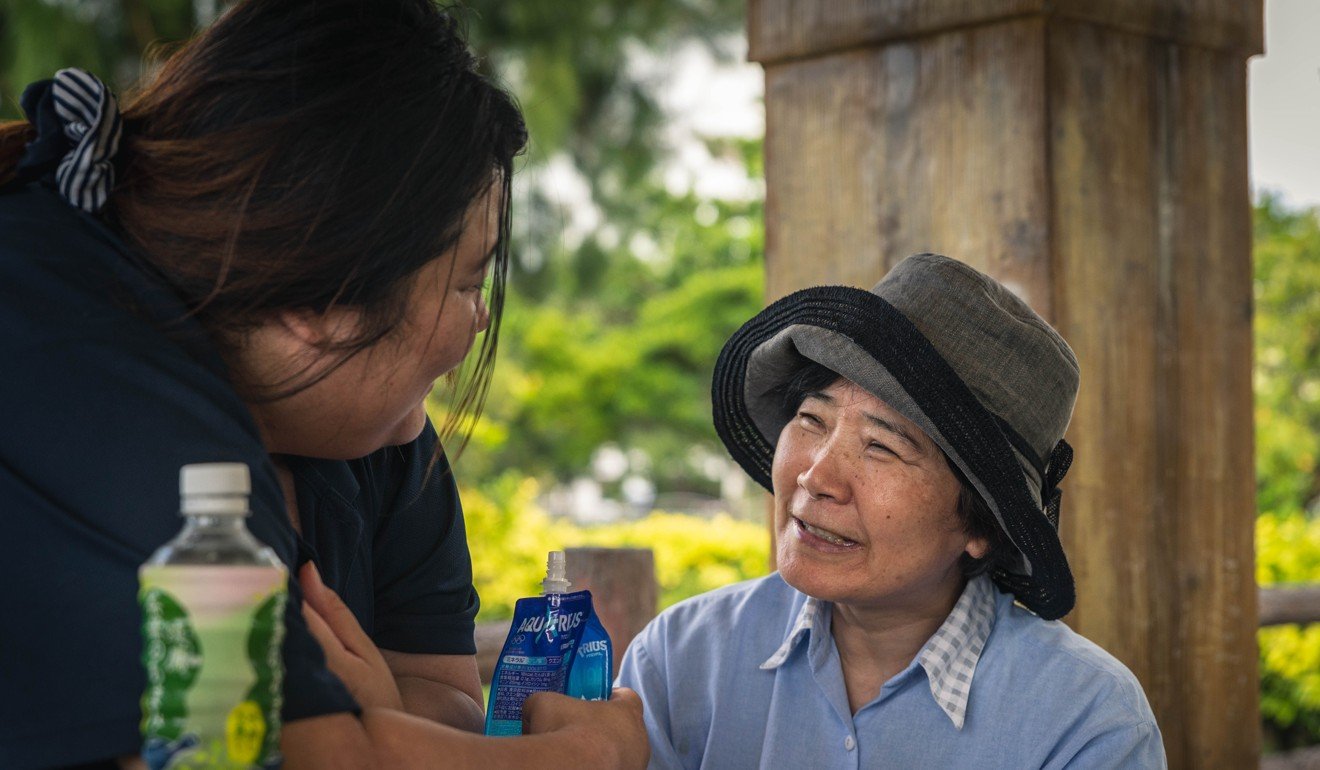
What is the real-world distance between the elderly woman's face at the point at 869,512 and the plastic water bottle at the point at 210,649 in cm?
117

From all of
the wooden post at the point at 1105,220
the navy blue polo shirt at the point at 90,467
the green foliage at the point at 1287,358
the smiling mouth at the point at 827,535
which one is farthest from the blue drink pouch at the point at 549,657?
the green foliage at the point at 1287,358

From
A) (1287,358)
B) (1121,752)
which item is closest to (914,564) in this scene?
(1121,752)

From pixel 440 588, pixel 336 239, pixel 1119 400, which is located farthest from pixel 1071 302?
pixel 336 239

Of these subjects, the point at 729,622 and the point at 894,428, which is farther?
the point at 729,622

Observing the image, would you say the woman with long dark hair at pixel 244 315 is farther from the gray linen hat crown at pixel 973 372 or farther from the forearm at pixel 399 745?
the gray linen hat crown at pixel 973 372

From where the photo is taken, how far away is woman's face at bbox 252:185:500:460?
1.39 meters

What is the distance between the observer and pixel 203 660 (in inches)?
40.4

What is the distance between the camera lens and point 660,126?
8523 mm

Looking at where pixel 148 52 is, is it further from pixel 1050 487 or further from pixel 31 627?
pixel 1050 487

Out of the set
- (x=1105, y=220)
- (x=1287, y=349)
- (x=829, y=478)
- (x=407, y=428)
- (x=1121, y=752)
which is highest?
(x=1105, y=220)

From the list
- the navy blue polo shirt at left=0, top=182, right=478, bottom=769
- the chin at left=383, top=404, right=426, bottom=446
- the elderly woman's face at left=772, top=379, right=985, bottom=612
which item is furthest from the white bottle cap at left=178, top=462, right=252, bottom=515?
the elderly woman's face at left=772, top=379, right=985, bottom=612

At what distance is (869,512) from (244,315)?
1097 mm

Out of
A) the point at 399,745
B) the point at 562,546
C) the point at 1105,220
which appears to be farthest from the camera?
the point at 562,546

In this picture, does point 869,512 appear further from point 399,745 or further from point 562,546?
point 562,546
